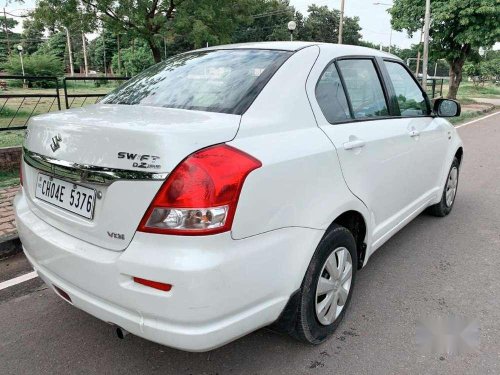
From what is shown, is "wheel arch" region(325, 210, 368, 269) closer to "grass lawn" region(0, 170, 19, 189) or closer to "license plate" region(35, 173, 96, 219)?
"license plate" region(35, 173, 96, 219)

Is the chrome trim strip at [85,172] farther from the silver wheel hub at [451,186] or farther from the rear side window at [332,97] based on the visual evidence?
the silver wheel hub at [451,186]

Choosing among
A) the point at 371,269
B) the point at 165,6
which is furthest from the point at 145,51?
the point at 371,269

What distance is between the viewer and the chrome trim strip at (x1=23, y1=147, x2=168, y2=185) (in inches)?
71.9

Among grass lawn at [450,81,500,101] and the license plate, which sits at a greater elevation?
the license plate

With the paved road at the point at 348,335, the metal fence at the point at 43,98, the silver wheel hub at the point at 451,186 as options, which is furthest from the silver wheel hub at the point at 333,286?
the metal fence at the point at 43,98

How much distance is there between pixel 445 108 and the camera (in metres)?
4.05

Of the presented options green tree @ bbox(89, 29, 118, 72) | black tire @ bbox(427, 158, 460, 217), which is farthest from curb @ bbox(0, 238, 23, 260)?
green tree @ bbox(89, 29, 118, 72)

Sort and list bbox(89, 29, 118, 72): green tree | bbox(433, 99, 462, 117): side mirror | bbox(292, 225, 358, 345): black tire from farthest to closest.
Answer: bbox(89, 29, 118, 72): green tree, bbox(433, 99, 462, 117): side mirror, bbox(292, 225, 358, 345): black tire

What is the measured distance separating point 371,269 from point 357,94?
1456mm

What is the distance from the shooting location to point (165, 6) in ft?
42.0

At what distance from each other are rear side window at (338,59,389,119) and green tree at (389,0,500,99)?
18.1 metres

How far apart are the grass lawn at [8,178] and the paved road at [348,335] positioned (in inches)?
88.2

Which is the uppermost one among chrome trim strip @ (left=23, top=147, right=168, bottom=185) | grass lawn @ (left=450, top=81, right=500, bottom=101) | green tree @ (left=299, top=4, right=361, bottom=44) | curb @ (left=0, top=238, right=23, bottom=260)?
green tree @ (left=299, top=4, right=361, bottom=44)

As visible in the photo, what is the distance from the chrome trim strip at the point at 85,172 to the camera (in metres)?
1.83
